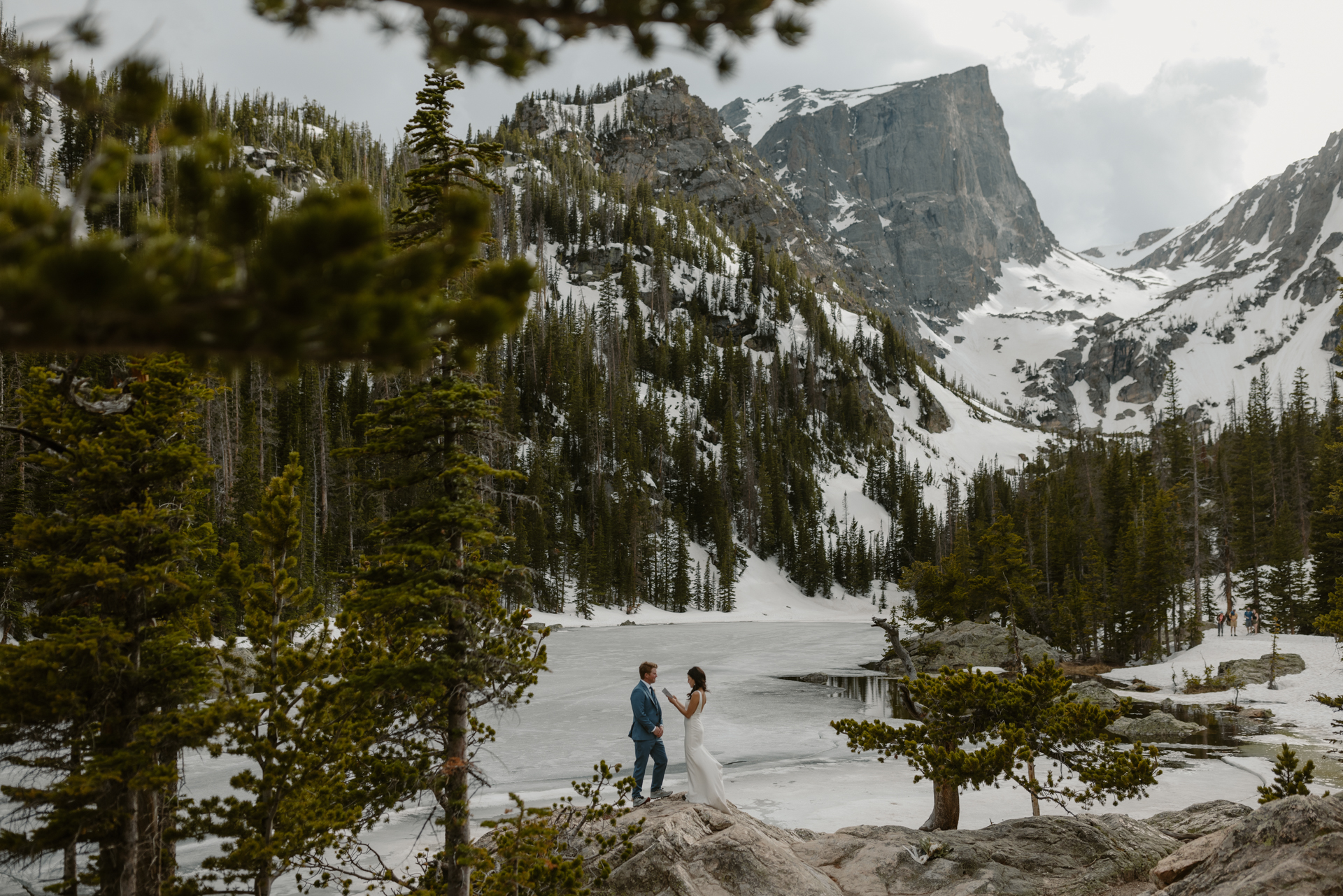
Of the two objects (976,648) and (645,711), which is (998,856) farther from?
(976,648)

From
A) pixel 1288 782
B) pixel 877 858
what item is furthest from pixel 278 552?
pixel 1288 782

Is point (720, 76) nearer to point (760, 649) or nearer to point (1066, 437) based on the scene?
point (760, 649)

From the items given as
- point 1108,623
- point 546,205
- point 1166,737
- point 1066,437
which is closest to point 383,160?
point 546,205

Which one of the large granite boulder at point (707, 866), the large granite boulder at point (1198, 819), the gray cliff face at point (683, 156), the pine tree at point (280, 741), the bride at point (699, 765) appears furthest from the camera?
→ the gray cliff face at point (683, 156)

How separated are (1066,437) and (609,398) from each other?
106m

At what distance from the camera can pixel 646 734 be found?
10.8 meters

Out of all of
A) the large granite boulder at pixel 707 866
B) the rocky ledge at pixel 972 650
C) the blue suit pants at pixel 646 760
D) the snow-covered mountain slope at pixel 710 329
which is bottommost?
the rocky ledge at pixel 972 650

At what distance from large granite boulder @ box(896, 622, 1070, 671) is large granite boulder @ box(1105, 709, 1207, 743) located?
13.6 m

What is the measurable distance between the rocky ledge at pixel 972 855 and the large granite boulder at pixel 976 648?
27900 millimetres

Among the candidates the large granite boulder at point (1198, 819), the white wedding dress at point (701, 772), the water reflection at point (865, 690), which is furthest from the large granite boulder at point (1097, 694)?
the white wedding dress at point (701, 772)

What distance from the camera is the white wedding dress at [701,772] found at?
400 inches

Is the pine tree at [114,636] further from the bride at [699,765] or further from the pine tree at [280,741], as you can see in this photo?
the bride at [699,765]

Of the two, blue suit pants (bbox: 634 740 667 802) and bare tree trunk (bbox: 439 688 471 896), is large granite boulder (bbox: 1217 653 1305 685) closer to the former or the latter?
blue suit pants (bbox: 634 740 667 802)

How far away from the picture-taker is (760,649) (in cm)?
4384
